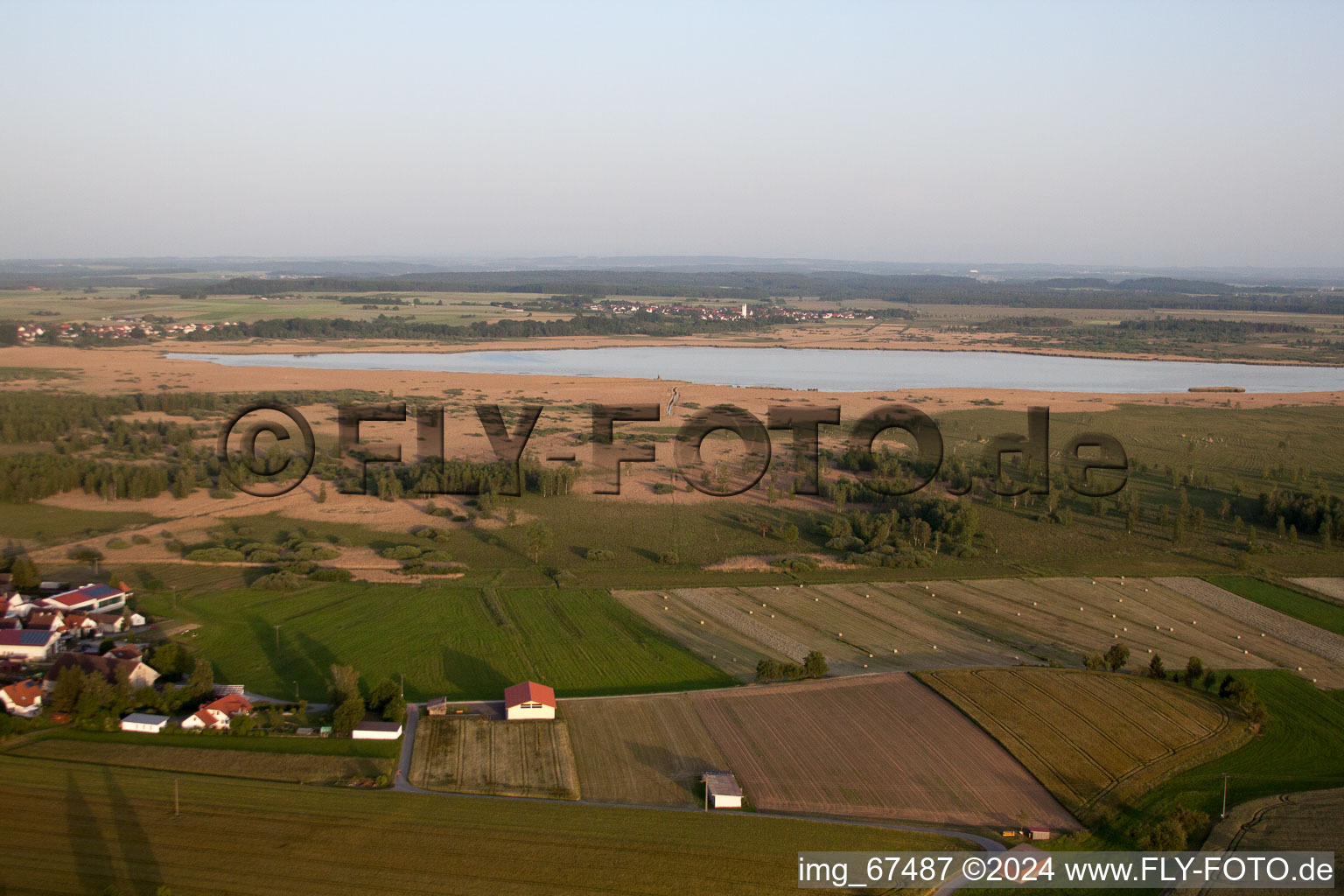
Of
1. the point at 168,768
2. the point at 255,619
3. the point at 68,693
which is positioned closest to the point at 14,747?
the point at 68,693

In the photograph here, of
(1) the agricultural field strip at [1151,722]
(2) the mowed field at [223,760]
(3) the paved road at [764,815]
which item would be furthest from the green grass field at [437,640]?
(1) the agricultural field strip at [1151,722]

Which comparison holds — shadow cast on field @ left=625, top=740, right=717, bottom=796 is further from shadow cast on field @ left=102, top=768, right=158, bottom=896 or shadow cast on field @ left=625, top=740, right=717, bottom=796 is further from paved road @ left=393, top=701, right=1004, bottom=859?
shadow cast on field @ left=102, top=768, right=158, bottom=896

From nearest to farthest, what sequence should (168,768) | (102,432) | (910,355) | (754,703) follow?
(168,768) → (754,703) → (102,432) → (910,355)

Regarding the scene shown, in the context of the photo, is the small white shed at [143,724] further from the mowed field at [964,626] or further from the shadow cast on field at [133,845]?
the mowed field at [964,626]

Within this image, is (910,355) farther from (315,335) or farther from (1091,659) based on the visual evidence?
(1091,659)

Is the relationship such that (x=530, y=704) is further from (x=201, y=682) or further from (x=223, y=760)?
(x=201, y=682)

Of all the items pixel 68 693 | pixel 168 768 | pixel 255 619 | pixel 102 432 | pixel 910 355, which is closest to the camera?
pixel 168 768
